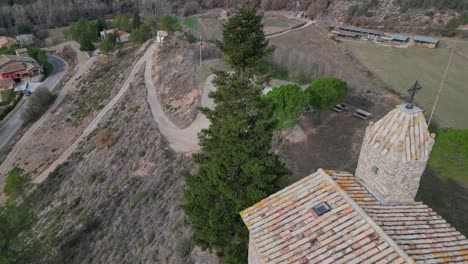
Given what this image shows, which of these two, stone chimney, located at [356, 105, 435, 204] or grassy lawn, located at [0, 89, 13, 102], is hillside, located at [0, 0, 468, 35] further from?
stone chimney, located at [356, 105, 435, 204]

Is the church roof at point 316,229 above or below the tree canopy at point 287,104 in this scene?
above

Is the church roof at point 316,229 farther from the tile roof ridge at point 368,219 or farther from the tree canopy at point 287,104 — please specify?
the tree canopy at point 287,104

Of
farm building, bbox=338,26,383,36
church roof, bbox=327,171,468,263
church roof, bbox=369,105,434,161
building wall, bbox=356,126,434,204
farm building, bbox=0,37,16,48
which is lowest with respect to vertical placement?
farm building, bbox=0,37,16,48

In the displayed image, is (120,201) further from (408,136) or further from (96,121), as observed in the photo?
(408,136)

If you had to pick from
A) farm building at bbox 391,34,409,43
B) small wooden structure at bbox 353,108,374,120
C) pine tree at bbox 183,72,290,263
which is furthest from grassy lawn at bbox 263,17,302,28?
pine tree at bbox 183,72,290,263

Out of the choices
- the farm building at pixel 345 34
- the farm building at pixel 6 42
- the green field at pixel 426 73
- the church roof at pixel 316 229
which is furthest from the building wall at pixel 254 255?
the farm building at pixel 6 42

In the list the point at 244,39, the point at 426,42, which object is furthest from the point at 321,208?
the point at 426,42

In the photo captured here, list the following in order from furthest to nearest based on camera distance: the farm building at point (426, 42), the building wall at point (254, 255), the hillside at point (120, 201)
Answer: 1. the farm building at point (426, 42)
2. the hillside at point (120, 201)
3. the building wall at point (254, 255)
